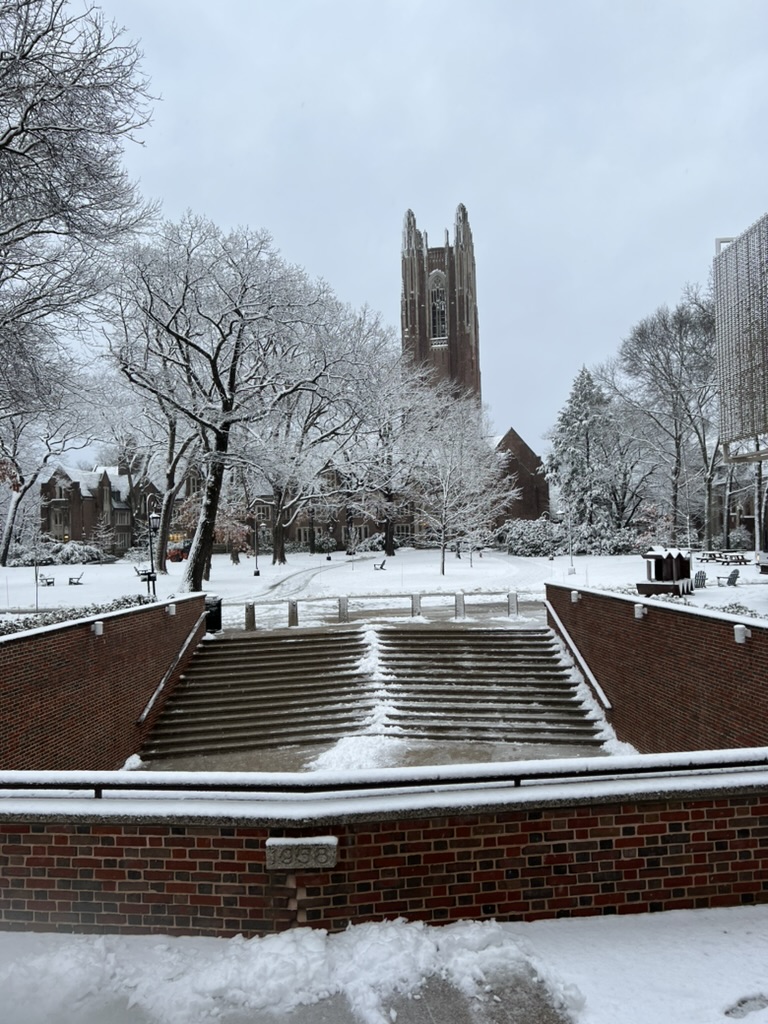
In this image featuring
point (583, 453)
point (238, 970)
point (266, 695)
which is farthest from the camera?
point (583, 453)

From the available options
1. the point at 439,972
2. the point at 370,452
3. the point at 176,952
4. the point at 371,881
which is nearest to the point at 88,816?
the point at 176,952

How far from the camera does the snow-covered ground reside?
322cm

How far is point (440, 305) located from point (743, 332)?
188 feet

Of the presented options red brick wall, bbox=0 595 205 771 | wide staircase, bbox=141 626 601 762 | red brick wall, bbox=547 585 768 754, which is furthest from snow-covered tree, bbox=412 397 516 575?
red brick wall, bbox=0 595 205 771

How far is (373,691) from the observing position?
13.1 meters

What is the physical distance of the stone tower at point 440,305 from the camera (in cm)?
6944

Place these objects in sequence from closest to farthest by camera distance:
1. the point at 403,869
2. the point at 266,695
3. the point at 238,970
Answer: the point at 238,970 → the point at 403,869 → the point at 266,695

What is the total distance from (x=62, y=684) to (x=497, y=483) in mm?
37877

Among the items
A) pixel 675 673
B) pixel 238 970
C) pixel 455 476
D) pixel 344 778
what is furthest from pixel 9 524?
pixel 238 970

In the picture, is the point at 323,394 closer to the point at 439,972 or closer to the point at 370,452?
the point at 370,452

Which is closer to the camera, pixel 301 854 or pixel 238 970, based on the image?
pixel 238 970

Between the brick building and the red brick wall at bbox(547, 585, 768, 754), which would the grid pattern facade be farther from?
the brick building

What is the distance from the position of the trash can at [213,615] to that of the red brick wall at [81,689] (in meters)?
2.54

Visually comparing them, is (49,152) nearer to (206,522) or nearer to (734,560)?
(206,522)
